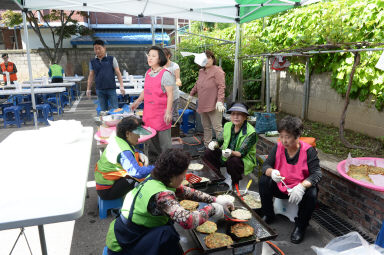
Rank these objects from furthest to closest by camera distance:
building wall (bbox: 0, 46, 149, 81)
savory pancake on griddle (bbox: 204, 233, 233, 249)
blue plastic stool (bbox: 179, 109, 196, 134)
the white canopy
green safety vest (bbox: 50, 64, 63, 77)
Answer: building wall (bbox: 0, 46, 149, 81)
green safety vest (bbox: 50, 64, 63, 77)
blue plastic stool (bbox: 179, 109, 196, 134)
the white canopy
savory pancake on griddle (bbox: 204, 233, 233, 249)

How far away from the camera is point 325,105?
191 inches

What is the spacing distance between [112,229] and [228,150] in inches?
66.1

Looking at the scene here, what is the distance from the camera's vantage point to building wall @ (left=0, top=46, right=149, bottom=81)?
13062 mm

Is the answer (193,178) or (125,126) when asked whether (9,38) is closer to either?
(125,126)

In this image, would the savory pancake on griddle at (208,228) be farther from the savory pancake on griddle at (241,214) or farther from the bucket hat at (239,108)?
the bucket hat at (239,108)

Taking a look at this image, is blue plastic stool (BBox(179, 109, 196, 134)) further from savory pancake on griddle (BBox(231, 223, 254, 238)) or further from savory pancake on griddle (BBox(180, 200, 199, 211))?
savory pancake on griddle (BBox(231, 223, 254, 238))

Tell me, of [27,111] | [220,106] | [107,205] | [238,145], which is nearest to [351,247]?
[238,145]

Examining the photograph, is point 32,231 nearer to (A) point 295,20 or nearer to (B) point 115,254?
(B) point 115,254

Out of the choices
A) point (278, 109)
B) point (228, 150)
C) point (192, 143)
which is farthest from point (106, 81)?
point (278, 109)

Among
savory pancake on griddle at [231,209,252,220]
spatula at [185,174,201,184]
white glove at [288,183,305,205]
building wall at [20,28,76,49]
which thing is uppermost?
building wall at [20,28,76,49]

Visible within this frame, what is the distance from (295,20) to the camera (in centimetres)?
529

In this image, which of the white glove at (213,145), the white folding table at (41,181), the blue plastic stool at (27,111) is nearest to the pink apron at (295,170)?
the white glove at (213,145)

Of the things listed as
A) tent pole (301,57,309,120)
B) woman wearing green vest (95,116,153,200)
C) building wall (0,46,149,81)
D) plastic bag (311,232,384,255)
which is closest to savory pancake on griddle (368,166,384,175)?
plastic bag (311,232,384,255)

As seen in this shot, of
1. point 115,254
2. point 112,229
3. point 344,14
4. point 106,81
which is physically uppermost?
point 344,14
